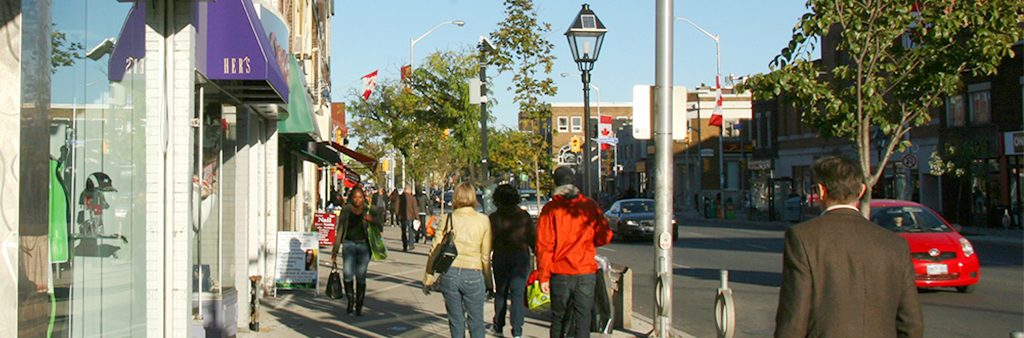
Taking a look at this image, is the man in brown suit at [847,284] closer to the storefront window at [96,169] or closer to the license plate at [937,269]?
the storefront window at [96,169]

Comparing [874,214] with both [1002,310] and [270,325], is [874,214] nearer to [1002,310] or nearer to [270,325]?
[1002,310]

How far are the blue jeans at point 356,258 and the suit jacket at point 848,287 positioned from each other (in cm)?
915

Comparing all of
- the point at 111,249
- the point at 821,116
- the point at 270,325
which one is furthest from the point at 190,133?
the point at 821,116

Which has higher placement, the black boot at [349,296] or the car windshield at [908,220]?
the car windshield at [908,220]

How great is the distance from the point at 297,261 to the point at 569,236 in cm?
773

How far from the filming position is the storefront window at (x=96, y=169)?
17.7 feet

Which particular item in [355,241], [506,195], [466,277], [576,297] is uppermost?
[506,195]

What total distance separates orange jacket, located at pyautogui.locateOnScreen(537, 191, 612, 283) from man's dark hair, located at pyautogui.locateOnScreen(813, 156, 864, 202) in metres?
4.13

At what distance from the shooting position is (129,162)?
22.7ft

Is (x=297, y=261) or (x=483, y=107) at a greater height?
(x=483, y=107)

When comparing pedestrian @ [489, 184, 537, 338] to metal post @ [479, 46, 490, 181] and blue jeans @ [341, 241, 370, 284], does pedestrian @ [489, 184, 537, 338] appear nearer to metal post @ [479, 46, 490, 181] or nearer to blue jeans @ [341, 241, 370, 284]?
blue jeans @ [341, 241, 370, 284]

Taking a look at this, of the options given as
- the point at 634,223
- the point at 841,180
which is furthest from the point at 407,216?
the point at 841,180

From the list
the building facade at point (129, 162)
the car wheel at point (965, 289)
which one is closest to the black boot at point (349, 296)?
the building facade at point (129, 162)

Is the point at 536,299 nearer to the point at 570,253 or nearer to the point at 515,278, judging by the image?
the point at 515,278
